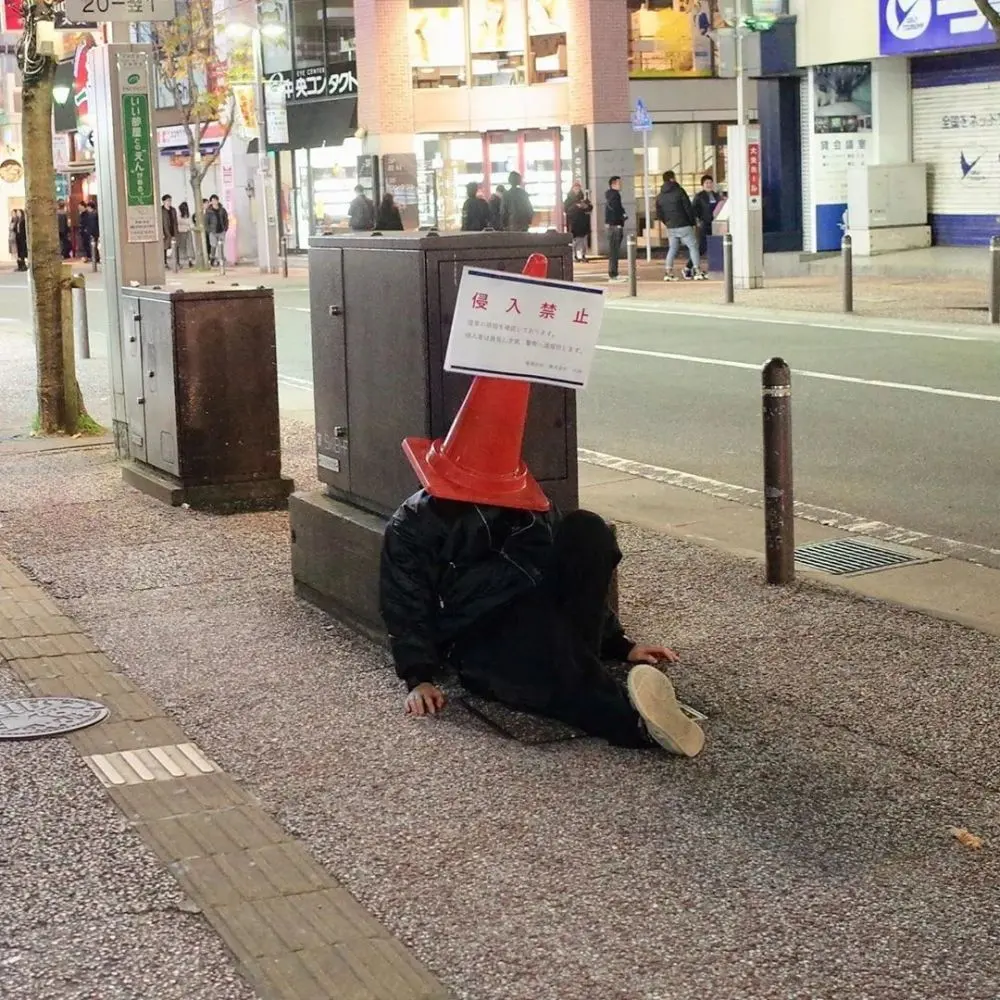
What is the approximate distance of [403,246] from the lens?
6348 mm

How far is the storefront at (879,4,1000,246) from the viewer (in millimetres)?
28016

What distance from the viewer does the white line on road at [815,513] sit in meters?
8.55

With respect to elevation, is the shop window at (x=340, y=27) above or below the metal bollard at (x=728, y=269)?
above

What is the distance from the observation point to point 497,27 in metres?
42.9

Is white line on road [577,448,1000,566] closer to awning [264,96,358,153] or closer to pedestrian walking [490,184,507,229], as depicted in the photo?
pedestrian walking [490,184,507,229]

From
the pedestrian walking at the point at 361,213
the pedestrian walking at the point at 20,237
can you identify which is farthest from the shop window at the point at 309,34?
the pedestrian walking at the point at 361,213

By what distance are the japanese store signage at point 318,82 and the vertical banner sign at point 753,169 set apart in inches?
734

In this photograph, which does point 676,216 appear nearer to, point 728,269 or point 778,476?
point 728,269

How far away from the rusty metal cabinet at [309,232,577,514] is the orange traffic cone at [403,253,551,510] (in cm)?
33

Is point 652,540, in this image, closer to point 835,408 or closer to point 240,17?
point 835,408

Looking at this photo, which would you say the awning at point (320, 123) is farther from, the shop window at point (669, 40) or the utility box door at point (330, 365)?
the utility box door at point (330, 365)

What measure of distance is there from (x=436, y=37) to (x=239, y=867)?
39973mm

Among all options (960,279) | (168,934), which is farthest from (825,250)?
(168,934)

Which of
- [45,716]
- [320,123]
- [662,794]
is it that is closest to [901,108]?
[320,123]
